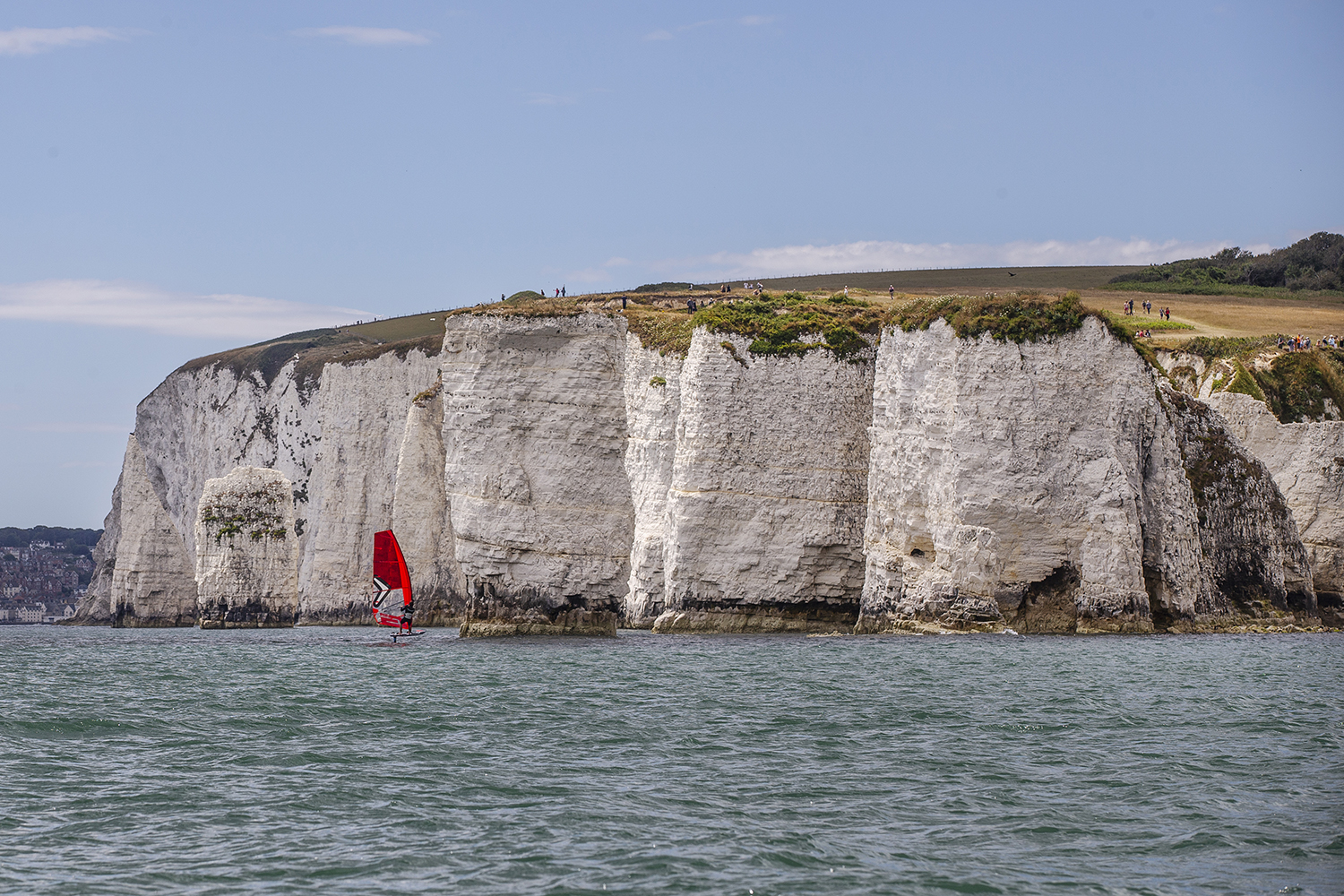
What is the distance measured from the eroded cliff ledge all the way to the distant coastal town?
79.6m

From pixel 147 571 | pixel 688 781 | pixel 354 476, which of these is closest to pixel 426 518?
pixel 354 476

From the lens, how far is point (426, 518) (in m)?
69.1

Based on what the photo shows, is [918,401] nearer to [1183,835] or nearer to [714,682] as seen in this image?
[714,682]

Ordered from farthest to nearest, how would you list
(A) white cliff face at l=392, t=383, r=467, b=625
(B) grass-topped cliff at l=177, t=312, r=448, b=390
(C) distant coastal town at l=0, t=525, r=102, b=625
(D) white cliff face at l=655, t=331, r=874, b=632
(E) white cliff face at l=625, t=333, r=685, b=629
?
(C) distant coastal town at l=0, t=525, r=102, b=625
(B) grass-topped cliff at l=177, t=312, r=448, b=390
(A) white cliff face at l=392, t=383, r=467, b=625
(E) white cliff face at l=625, t=333, r=685, b=629
(D) white cliff face at l=655, t=331, r=874, b=632

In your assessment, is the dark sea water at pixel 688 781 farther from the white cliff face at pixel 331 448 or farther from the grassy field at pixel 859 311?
the white cliff face at pixel 331 448

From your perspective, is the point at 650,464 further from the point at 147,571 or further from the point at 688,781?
the point at 688,781

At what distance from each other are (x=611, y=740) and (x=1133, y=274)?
83215 mm

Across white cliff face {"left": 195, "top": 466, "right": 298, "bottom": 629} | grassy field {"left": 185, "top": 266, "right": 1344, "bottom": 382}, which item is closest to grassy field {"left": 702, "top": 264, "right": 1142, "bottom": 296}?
grassy field {"left": 185, "top": 266, "right": 1344, "bottom": 382}

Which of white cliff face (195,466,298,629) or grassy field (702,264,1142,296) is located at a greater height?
grassy field (702,264,1142,296)

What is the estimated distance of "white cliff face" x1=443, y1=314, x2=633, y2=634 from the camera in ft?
133

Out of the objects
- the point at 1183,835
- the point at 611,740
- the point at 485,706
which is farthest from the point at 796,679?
the point at 1183,835

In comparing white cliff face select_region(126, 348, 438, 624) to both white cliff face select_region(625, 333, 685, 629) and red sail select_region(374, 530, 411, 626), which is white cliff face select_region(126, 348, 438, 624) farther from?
red sail select_region(374, 530, 411, 626)

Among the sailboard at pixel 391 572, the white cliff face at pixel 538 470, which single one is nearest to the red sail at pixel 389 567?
the sailboard at pixel 391 572

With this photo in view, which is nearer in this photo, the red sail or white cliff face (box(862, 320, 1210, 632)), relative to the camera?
white cliff face (box(862, 320, 1210, 632))
